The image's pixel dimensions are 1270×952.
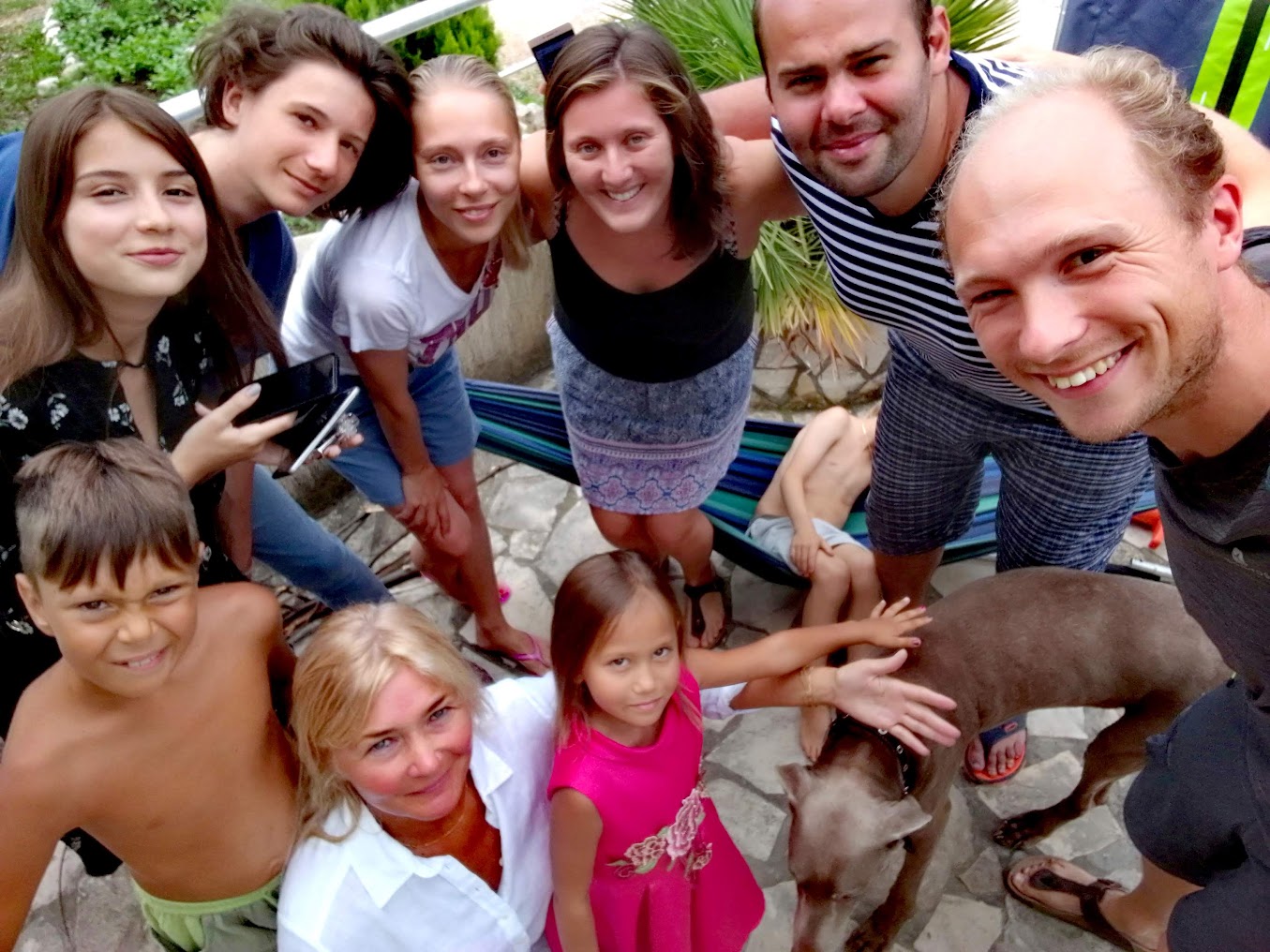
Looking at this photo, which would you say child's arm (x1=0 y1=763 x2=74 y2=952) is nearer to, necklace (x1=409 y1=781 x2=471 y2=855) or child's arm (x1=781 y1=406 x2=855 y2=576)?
necklace (x1=409 y1=781 x2=471 y2=855)

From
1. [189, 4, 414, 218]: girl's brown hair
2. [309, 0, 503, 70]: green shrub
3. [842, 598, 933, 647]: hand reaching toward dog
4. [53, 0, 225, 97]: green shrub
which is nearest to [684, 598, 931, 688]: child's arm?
Answer: [842, 598, 933, 647]: hand reaching toward dog

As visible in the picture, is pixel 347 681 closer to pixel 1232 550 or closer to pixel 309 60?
pixel 309 60

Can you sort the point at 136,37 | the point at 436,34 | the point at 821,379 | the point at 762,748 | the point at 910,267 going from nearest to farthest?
1. the point at 910,267
2. the point at 762,748
3. the point at 821,379
4. the point at 436,34
5. the point at 136,37

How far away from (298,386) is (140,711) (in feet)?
2.02

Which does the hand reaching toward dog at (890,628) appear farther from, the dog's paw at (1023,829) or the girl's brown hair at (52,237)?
the girl's brown hair at (52,237)

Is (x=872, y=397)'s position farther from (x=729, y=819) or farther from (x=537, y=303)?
(x=729, y=819)

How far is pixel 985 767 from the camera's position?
7.59 feet

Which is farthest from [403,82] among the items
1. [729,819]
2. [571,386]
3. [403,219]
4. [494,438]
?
[729,819]

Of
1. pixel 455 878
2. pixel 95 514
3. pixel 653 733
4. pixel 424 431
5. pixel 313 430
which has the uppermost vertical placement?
pixel 95 514

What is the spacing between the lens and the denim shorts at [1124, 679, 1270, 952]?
53.7 inches

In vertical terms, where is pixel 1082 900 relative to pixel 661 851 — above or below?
below

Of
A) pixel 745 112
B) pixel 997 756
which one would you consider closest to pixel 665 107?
pixel 745 112

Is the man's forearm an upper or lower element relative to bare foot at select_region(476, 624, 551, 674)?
upper

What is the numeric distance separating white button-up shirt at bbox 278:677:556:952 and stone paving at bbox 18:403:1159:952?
2.40 feet
